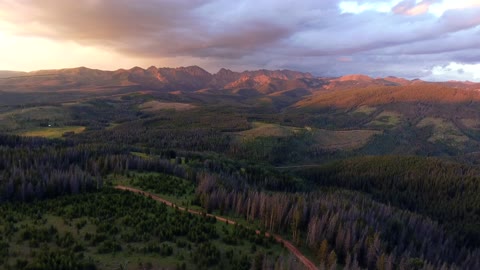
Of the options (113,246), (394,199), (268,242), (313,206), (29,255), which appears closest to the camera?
(29,255)

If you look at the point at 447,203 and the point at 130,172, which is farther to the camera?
the point at 447,203

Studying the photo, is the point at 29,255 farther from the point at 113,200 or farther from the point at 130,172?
the point at 130,172

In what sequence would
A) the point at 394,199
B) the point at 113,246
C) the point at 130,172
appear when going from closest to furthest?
the point at 113,246 < the point at 130,172 < the point at 394,199

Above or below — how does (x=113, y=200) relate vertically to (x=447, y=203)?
above

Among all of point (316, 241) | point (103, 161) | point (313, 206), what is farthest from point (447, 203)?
point (103, 161)

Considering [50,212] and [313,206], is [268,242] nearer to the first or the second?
[313,206]

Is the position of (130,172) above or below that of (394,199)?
above

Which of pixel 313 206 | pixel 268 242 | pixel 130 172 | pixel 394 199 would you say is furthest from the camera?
pixel 394 199

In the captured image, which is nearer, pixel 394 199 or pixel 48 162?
pixel 48 162

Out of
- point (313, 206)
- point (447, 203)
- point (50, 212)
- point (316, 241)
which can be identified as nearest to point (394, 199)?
point (447, 203)

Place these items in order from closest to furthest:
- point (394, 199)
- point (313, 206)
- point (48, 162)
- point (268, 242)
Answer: point (268, 242) < point (313, 206) < point (48, 162) < point (394, 199)
